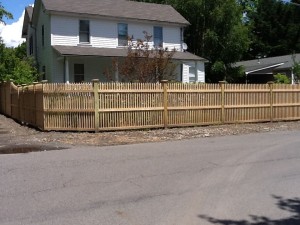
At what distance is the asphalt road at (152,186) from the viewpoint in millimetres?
5711

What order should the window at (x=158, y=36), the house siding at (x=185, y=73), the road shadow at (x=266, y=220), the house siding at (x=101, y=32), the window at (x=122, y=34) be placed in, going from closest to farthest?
the road shadow at (x=266, y=220) < the house siding at (x=101, y=32) < the window at (x=122, y=34) < the window at (x=158, y=36) < the house siding at (x=185, y=73)

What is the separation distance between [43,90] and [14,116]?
6.86 metres

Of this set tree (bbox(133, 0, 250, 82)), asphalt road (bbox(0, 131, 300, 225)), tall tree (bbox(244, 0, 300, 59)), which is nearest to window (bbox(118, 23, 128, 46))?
tree (bbox(133, 0, 250, 82))

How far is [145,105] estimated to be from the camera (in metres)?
15.4

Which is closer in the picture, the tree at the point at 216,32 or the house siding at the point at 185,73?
the house siding at the point at 185,73

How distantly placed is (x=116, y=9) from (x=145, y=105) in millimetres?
15600

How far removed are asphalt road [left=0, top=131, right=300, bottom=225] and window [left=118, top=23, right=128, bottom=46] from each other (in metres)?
17.7

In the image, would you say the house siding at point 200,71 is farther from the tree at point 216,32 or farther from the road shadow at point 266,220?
the road shadow at point 266,220

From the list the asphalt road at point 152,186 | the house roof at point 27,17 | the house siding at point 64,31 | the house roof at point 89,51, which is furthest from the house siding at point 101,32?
the asphalt road at point 152,186

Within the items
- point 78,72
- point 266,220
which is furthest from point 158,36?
point 266,220

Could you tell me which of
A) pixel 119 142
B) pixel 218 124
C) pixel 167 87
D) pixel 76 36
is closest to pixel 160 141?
pixel 119 142

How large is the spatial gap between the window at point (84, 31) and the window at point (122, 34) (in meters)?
2.23

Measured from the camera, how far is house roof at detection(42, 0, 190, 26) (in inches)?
1055

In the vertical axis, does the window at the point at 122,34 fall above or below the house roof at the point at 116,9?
below
